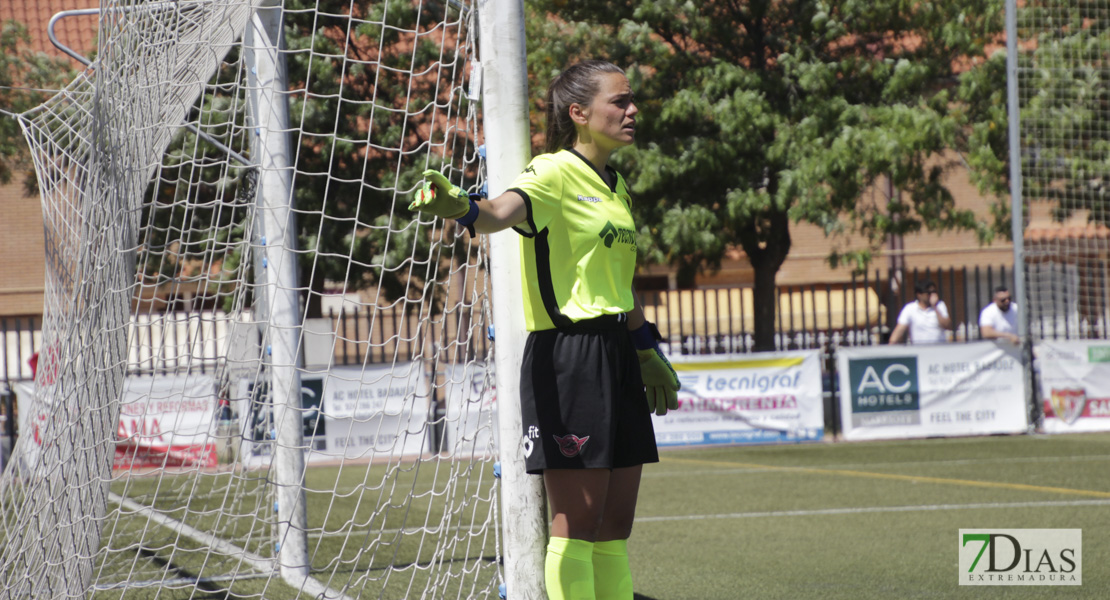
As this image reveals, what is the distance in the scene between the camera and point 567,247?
2.97 m

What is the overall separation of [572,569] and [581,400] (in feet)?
1.50

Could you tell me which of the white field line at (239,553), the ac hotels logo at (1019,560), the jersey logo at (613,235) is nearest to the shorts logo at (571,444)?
the jersey logo at (613,235)

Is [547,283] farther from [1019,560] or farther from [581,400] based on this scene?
[1019,560]

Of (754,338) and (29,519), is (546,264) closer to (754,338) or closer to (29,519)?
(29,519)

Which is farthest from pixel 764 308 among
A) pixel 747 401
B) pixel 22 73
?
pixel 22 73

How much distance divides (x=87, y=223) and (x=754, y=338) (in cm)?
1270

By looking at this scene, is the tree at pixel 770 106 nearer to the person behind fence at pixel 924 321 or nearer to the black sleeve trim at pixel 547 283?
the person behind fence at pixel 924 321

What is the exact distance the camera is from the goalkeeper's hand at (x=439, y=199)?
2.50 metres

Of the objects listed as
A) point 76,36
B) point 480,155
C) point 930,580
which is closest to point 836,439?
point 930,580

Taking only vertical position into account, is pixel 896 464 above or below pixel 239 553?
below

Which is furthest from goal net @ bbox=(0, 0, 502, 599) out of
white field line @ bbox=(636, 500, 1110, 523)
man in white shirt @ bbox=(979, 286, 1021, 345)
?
man in white shirt @ bbox=(979, 286, 1021, 345)

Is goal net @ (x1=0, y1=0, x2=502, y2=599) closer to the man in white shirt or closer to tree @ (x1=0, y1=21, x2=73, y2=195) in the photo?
the man in white shirt

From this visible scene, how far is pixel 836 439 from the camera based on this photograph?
42.6 feet

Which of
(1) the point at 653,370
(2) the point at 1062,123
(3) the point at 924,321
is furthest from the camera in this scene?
(2) the point at 1062,123
